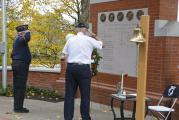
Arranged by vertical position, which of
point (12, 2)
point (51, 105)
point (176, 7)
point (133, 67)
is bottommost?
point (51, 105)

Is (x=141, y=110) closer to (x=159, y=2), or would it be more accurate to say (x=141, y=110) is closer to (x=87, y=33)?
(x=87, y=33)

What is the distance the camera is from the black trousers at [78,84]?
8234 millimetres

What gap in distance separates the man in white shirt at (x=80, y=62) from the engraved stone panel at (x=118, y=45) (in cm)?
175

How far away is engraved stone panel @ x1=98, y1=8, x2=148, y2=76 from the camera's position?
32.4ft

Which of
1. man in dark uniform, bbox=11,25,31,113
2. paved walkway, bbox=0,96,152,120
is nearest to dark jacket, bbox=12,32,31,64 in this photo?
man in dark uniform, bbox=11,25,31,113

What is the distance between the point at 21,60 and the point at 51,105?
5.06 feet

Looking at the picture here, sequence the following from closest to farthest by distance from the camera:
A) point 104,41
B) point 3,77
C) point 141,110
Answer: point 141,110
point 104,41
point 3,77

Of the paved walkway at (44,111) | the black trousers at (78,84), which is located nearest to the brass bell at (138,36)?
the black trousers at (78,84)

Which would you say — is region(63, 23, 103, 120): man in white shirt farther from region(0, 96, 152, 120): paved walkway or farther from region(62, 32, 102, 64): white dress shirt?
region(0, 96, 152, 120): paved walkway

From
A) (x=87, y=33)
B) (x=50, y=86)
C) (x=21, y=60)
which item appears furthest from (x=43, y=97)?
(x=87, y=33)

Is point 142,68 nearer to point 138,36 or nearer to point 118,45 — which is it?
point 138,36

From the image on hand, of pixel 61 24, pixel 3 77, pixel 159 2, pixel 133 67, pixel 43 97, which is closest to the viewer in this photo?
pixel 159 2

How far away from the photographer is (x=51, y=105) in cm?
1085

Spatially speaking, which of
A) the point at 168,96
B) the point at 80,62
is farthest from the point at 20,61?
the point at 168,96
